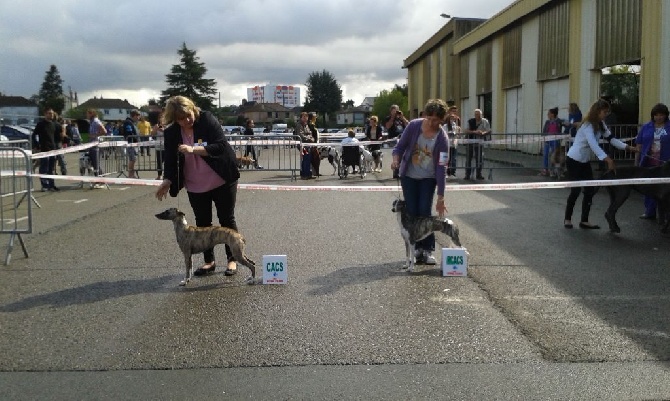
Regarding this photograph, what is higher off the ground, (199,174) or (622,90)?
(622,90)

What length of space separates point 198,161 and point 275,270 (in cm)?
142

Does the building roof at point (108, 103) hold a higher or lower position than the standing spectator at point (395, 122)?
higher

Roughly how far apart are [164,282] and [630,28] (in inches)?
648

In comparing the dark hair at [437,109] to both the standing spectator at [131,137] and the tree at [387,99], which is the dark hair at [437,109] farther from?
the tree at [387,99]

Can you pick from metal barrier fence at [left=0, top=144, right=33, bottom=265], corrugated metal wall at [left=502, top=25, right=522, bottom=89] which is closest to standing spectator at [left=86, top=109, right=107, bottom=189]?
metal barrier fence at [left=0, top=144, right=33, bottom=265]

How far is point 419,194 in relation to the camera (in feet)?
25.1

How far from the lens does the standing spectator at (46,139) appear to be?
54.7ft

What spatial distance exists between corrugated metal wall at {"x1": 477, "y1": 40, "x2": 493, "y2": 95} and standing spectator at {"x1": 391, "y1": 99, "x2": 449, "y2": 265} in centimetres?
3004

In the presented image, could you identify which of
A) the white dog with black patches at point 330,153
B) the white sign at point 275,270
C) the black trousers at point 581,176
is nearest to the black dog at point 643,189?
the black trousers at point 581,176

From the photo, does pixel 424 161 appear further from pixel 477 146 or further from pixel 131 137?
pixel 131 137

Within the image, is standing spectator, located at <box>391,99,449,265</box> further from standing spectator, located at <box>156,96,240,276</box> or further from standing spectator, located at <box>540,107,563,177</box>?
standing spectator, located at <box>540,107,563,177</box>

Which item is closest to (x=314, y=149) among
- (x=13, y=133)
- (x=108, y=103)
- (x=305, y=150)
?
(x=305, y=150)

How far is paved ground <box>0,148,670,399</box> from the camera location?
4.43 metres

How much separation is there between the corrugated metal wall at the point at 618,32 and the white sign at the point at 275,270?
15.1 meters
